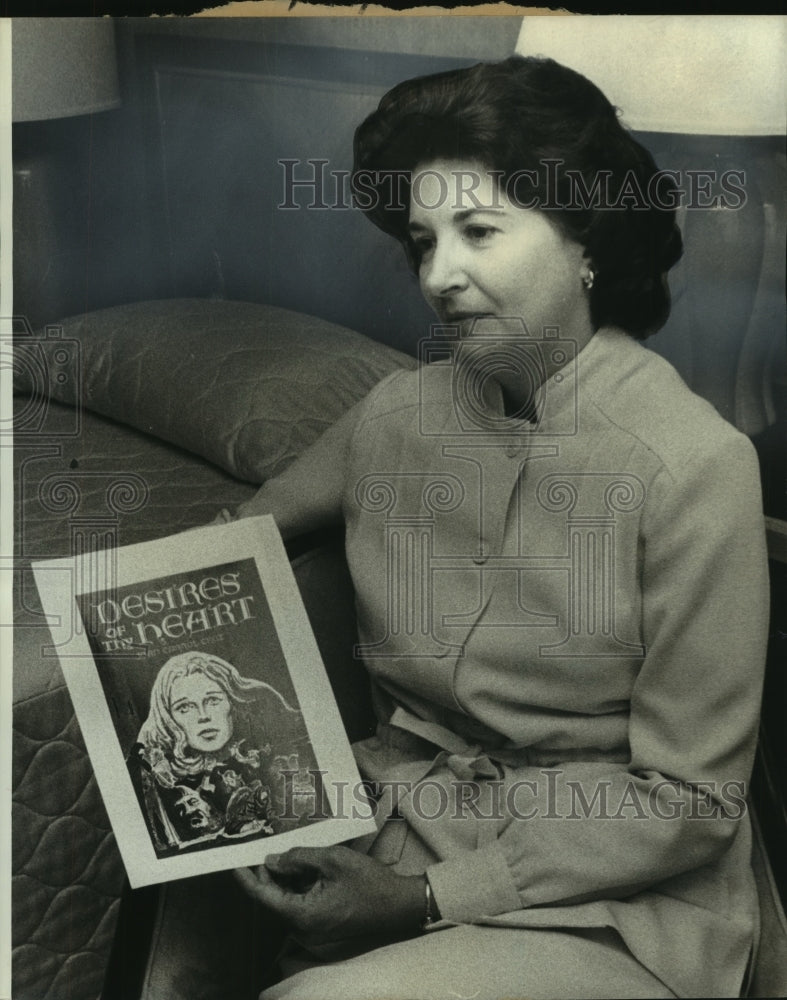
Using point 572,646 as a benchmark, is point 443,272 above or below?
above

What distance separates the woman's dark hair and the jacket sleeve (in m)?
0.16

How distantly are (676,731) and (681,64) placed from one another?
1.80 ft

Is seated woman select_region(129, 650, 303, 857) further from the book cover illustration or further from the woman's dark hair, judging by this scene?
the woman's dark hair

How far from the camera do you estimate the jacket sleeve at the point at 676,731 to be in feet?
2.78

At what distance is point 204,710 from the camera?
37.4 inches

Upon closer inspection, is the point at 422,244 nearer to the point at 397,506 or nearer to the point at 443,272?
the point at 443,272

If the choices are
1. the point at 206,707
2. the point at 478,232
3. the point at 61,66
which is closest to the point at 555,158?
the point at 478,232

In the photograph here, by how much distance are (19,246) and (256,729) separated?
48 cm

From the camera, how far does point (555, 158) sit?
883 mm

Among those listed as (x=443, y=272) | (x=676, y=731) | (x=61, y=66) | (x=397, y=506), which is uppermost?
(x=61, y=66)

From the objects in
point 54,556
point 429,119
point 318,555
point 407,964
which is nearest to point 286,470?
point 318,555

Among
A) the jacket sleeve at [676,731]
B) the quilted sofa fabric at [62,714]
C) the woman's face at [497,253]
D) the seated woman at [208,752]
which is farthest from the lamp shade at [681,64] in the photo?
the seated woman at [208,752]

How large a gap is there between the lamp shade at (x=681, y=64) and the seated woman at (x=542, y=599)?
26mm

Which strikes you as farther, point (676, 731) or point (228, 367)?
point (228, 367)
